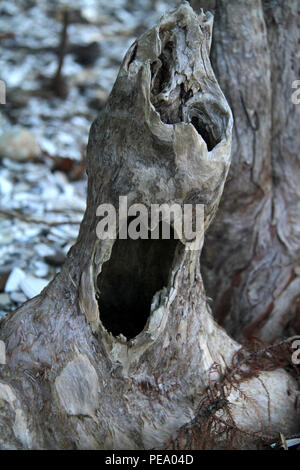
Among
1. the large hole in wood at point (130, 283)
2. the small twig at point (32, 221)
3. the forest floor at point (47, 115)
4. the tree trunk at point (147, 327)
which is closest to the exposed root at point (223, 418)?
the tree trunk at point (147, 327)

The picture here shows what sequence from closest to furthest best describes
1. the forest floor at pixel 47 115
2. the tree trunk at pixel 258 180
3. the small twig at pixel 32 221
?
the tree trunk at pixel 258 180 < the forest floor at pixel 47 115 < the small twig at pixel 32 221

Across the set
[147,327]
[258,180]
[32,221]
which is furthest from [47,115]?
[147,327]

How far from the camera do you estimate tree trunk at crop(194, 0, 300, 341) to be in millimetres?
1731

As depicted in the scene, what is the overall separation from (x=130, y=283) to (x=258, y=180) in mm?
563

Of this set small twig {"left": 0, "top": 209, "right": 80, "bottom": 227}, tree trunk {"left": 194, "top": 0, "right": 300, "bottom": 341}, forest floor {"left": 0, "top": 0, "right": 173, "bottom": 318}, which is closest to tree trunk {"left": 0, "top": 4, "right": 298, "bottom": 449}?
tree trunk {"left": 194, "top": 0, "right": 300, "bottom": 341}

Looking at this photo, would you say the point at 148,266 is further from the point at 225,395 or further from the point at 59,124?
the point at 59,124

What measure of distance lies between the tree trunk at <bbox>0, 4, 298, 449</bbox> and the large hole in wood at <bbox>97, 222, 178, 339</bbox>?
173 millimetres

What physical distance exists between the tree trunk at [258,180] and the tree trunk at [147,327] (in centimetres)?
39

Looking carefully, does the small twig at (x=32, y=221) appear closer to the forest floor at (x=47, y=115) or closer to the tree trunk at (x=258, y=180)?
the forest floor at (x=47, y=115)

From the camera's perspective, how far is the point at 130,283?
Answer: 5.31ft

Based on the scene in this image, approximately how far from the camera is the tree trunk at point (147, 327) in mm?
1263

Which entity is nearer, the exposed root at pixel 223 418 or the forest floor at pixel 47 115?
the exposed root at pixel 223 418

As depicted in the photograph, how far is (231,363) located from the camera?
59.3 inches

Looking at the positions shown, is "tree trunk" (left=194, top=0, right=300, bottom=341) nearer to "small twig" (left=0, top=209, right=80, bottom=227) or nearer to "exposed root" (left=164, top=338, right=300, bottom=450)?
"exposed root" (left=164, top=338, right=300, bottom=450)
